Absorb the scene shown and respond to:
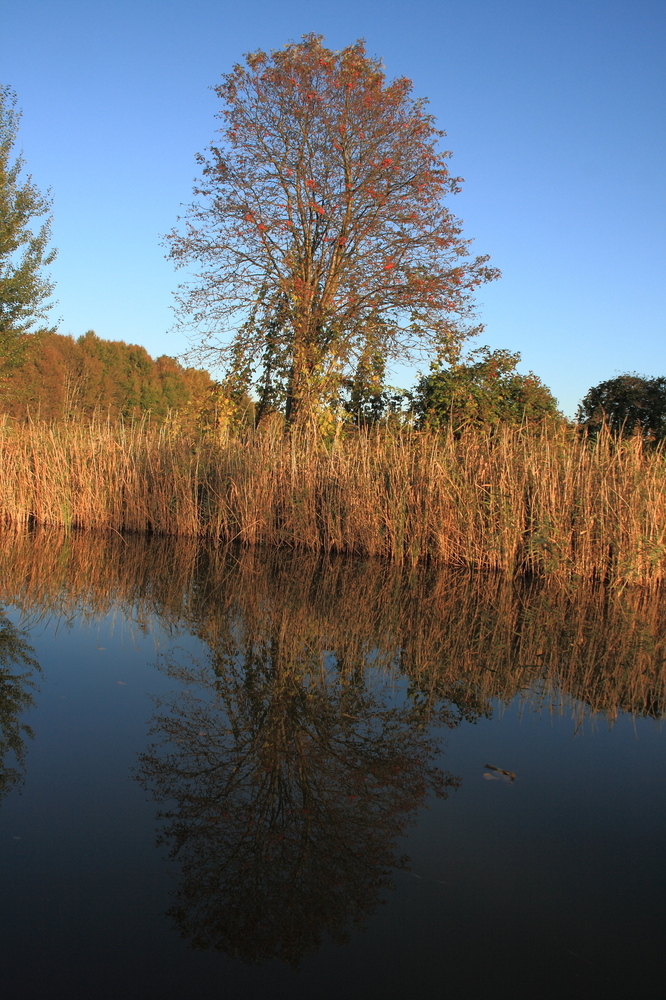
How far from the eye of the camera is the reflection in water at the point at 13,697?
2.47m

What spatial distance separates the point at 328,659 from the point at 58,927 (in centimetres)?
240

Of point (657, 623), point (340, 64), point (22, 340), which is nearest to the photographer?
point (657, 623)

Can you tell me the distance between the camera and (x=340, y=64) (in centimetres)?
1393

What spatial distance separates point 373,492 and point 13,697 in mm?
5124

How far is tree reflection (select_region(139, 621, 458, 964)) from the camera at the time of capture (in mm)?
1821

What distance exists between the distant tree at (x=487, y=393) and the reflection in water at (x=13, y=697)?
824cm

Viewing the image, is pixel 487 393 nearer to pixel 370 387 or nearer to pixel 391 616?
pixel 370 387

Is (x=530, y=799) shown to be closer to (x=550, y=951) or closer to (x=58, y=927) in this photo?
(x=550, y=951)

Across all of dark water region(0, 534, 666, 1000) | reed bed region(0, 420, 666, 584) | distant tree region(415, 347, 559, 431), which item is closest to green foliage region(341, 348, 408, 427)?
distant tree region(415, 347, 559, 431)

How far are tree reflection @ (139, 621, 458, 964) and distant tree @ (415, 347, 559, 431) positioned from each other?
8427mm

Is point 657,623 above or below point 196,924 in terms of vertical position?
above

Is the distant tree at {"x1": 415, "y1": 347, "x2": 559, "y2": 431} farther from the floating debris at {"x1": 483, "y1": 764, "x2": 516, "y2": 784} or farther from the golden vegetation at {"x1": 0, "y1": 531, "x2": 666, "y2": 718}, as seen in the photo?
the floating debris at {"x1": 483, "y1": 764, "x2": 516, "y2": 784}

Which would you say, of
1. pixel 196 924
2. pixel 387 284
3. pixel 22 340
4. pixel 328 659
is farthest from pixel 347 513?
pixel 22 340

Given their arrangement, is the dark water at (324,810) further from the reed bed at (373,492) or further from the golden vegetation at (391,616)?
the reed bed at (373,492)
